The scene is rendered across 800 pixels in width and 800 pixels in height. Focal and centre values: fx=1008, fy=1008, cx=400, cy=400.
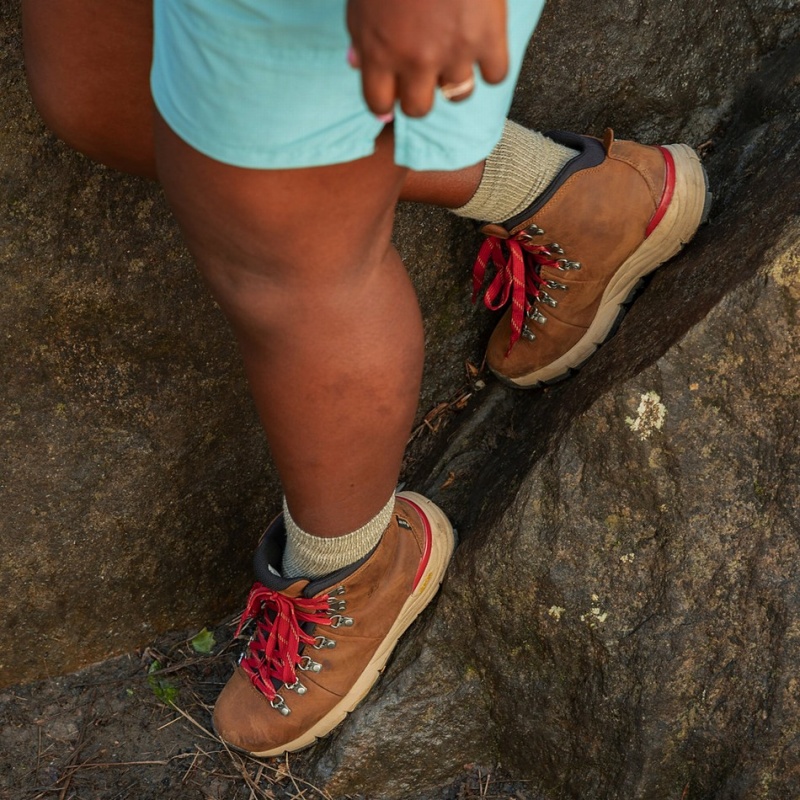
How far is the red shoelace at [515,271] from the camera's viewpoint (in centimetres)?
167

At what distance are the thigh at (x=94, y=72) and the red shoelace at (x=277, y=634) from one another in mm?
654

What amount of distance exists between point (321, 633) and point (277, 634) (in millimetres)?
68

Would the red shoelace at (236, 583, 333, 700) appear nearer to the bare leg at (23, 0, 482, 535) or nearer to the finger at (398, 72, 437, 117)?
the bare leg at (23, 0, 482, 535)

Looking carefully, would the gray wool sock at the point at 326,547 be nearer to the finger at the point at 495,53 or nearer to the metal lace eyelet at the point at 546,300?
the metal lace eyelet at the point at 546,300

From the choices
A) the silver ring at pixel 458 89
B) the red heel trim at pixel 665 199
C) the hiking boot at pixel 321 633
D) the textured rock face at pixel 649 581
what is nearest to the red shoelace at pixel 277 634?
the hiking boot at pixel 321 633

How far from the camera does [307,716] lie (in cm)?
158

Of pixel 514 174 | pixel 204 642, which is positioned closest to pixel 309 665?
pixel 204 642

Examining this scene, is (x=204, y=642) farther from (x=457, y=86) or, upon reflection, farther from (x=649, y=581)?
(x=457, y=86)

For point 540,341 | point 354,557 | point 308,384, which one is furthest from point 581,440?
point 308,384

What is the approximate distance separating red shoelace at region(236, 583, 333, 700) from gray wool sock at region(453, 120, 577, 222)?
0.64 m

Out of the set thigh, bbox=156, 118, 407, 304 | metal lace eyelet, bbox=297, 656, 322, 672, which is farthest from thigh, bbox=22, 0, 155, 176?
metal lace eyelet, bbox=297, 656, 322, 672

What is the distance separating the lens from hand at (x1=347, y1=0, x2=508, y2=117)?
2.30ft

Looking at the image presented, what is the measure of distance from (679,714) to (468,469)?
0.59 meters

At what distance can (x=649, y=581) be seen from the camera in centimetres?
149
